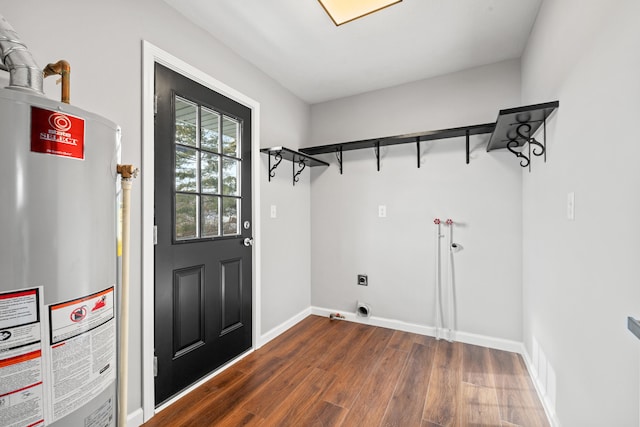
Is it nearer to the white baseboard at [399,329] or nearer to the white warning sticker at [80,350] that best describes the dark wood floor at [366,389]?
the white baseboard at [399,329]

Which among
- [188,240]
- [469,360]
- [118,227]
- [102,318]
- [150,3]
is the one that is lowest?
[469,360]

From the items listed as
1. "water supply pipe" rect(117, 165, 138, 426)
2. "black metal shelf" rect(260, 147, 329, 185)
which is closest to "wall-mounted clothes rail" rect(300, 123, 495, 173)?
"black metal shelf" rect(260, 147, 329, 185)

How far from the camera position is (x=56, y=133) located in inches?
29.9

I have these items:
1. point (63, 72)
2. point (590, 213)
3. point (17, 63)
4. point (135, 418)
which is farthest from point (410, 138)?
point (135, 418)

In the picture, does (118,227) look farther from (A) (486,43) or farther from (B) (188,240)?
(A) (486,43)

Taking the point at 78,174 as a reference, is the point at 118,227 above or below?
below

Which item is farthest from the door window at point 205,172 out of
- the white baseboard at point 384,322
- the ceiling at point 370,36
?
the white baseboard at point 384,322

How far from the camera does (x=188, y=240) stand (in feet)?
6.15

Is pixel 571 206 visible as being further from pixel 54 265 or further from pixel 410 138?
pixel 54 265

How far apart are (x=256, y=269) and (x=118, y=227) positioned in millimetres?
1532

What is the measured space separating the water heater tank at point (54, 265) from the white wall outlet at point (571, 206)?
1.88 meters

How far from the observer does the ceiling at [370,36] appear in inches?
70.9

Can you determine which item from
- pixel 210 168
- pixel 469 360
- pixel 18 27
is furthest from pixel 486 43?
pixel 18 27

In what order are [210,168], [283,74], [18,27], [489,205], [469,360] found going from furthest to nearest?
[283,74], [489,205], [469,360], [210,168], [18,27]
